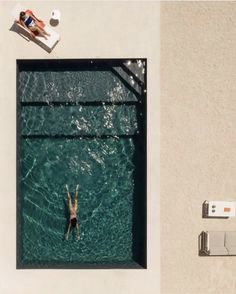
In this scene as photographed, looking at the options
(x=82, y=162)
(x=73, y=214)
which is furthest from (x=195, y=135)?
(x=73, y=214)

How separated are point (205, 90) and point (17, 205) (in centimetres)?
283

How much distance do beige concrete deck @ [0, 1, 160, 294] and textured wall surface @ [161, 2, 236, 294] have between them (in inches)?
5.1

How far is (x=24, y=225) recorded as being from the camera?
5.07 m

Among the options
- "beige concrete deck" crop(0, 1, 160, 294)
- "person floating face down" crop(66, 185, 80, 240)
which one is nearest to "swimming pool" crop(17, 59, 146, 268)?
"person floating face down" crop(66, 185, 80, 240)

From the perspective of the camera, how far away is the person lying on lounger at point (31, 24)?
15.3 feet

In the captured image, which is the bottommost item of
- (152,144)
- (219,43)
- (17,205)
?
(17,205)

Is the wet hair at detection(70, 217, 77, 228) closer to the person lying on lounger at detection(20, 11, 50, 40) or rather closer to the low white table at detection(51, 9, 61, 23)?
the person lying on lounger at detection(20, 11, 50, 40)

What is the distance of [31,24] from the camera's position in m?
4.66

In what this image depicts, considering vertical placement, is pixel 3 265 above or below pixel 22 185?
below

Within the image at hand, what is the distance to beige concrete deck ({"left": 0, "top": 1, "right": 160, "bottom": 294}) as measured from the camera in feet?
15.8

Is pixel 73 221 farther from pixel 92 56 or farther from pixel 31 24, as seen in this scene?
pixel 31 24

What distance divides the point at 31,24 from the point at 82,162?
1857mm

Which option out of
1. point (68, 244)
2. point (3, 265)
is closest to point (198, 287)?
point (68, 244)

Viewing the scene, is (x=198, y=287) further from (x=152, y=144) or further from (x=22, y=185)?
(x=22, y=185)
